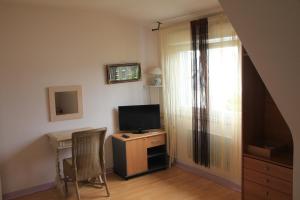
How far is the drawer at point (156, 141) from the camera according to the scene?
427cm

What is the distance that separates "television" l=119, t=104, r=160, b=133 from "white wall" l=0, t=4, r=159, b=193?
21cm

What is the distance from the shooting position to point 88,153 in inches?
135

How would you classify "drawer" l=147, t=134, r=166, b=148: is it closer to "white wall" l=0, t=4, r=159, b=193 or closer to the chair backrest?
"white wall" l=0, t=4, r=159, b=193

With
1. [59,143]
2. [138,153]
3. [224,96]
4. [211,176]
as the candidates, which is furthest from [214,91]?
[59,143]

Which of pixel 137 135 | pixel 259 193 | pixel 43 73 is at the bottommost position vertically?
pixel 259 193

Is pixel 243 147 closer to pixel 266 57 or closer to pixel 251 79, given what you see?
pixel 251 79

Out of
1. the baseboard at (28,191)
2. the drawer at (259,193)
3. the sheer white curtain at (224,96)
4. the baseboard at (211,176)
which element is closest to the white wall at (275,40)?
the drawer at (259,193)

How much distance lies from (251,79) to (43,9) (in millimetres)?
2762

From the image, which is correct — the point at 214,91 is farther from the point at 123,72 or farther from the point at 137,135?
the point at 123,72

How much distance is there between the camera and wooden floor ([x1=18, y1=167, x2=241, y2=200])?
3.53m

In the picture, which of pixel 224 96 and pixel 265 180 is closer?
pixel 265 180

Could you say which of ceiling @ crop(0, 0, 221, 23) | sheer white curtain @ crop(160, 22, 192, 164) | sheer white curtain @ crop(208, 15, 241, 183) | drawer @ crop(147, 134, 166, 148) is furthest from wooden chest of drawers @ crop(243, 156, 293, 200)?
ceiling @ crop(0, 0, 221, 23)

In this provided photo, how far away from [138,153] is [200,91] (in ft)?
4.26

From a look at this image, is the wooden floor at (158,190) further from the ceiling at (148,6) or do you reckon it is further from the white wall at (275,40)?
the ceiling at (148,6)
